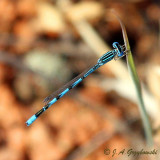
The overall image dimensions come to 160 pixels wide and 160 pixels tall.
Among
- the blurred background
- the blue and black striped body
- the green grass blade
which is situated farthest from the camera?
the blurred background

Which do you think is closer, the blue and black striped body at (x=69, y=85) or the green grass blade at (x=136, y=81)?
the green grass blade at (x=136, y=81)

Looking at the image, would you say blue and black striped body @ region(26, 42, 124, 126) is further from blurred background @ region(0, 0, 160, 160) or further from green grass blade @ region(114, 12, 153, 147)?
green grass blade @ region(114, 12, 153, 147)

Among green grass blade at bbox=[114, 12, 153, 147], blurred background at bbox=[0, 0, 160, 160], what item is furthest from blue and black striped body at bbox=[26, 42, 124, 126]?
green grass blade at bbox=[114, 12, 153, 147]

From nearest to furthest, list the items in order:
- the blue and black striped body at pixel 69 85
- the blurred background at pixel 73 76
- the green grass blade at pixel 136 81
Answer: the green grass blade at pixel 136 81, the blue and black striped body at pixel 69 85, the blurred background at pixel 73 76

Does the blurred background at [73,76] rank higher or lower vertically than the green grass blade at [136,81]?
higher

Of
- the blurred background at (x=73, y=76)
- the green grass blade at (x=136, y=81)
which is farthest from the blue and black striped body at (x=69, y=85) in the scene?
the green grass blade at (x=136, y=81)

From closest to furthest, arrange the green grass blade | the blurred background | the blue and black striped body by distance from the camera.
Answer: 1. the green grass blade
2. the blue and black striped body
3. the blurred background

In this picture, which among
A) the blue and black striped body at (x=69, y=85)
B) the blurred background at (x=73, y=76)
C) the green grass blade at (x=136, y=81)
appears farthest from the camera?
the blurred background at (x=73, y=76)

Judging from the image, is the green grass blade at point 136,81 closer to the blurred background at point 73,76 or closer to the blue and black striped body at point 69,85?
the blurred background at point 73,76

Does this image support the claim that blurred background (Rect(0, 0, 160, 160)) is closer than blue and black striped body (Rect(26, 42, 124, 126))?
No

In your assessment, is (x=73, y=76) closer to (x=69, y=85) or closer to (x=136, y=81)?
(x=69, y=85)

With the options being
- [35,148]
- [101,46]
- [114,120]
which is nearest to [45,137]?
[35,148]
